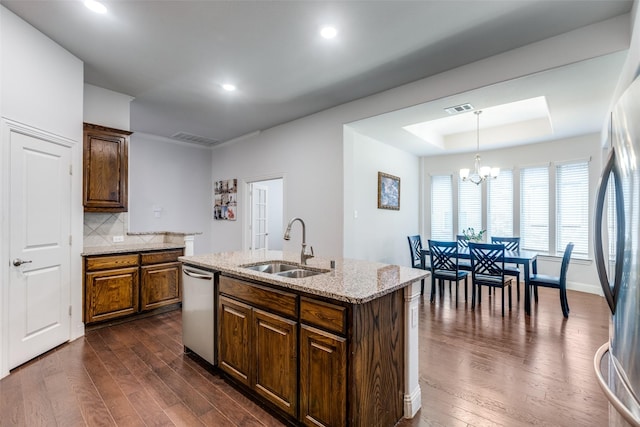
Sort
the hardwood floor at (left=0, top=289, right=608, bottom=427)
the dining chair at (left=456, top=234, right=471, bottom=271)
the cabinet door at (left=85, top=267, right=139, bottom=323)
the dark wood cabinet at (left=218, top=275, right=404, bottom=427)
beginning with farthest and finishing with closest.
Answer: the dining chair at (left=456, top=234, right=471, bottom=271) < the cabinet door at (left=85, top=267, right=139, bottom=323) < the hardwood floor at (left=0, top=289, right=608, bottom=427) < the dark wood cabinet at (left=218, top=275, right=404, bottom=427)

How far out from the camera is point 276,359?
6.36ft

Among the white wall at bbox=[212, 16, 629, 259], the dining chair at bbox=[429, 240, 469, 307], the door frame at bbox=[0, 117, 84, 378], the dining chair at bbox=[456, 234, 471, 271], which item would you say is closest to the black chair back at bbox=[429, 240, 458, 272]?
the dining chair at bbox=[429, 240, 469, 307]

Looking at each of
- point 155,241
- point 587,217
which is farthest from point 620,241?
point 587,217

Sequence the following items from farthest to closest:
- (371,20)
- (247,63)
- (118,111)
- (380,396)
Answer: (118,111) < (247,63) < (371,20) < (380,396)

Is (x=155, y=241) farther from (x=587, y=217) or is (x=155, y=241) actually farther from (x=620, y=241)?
(x=587, y=217)

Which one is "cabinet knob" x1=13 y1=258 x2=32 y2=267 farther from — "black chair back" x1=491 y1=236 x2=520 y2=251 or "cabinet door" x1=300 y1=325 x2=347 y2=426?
"black chair back" x1=491 y1=236 x2=520 y2=251

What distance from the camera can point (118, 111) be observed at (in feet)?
13.4

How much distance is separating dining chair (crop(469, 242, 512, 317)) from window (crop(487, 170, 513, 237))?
2419 mm

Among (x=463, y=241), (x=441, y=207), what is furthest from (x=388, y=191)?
(x=441, y=207)

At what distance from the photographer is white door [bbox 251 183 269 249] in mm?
6289

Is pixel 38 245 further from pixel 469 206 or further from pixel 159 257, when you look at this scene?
pixel 469 206

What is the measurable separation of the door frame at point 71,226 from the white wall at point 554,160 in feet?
21.5

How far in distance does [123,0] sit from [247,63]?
1.21m

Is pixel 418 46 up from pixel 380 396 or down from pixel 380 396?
up
